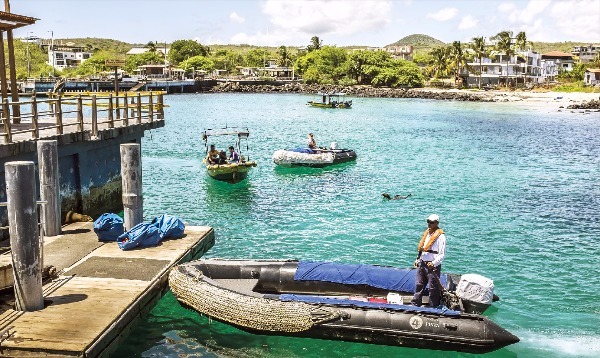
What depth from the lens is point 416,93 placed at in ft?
460

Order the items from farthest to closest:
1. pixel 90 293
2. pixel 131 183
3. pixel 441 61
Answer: pixel 441 61, pixel 131 183, pixel 90 293

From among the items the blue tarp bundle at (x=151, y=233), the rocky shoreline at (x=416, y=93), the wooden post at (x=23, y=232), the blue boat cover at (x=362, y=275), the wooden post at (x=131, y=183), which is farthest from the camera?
the rocky shoreline at (x=416, y=93)

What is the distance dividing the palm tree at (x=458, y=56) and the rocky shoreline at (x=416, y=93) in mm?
8121

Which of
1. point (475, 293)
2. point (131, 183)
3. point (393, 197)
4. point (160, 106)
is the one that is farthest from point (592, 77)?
point (131, 183)

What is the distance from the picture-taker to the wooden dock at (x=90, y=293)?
9953mm

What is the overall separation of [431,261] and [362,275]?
2187 millimetres

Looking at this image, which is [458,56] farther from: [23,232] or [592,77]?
[23,232]

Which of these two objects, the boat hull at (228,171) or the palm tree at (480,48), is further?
the palm tree at (480,48)

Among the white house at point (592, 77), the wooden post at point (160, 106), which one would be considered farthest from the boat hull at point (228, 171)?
the white house at point (592, 77)

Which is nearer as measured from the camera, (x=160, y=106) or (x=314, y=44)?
(x=160, y=106)

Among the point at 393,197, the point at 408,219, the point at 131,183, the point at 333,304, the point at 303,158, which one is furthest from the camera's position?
the point at 303,158

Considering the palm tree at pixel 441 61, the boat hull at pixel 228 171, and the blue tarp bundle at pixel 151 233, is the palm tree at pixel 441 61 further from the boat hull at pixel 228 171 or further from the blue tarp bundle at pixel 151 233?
the blue tarp bundle at pixel 151 233

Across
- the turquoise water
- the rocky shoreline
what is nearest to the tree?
the rocky shoreline

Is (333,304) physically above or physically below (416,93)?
below
